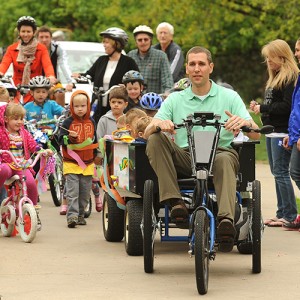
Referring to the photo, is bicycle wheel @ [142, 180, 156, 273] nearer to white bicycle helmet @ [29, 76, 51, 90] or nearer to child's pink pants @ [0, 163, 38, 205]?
child's pink pants @ [0, 163, 38, 205]

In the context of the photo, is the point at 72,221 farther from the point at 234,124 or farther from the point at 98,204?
the point at 234,124

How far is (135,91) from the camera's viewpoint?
1498cm

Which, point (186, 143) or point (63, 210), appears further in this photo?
point (63, 210)

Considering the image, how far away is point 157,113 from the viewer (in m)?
10.5

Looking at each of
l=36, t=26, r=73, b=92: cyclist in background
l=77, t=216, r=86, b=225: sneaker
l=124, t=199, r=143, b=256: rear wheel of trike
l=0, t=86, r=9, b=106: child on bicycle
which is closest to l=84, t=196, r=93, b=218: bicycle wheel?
l=77, t=216, r=86, b=225: sneaker

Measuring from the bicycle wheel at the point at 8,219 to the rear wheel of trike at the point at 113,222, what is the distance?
3.04 ft

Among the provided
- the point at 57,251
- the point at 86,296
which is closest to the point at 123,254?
the point at 57,251

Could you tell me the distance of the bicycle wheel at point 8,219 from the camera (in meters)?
12.4

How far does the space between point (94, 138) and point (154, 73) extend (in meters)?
4.12

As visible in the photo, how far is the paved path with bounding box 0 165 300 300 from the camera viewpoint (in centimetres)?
912

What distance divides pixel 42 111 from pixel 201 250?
24.2 ft

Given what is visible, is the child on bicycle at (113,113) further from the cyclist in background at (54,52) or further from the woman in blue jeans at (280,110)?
the cyclist in background at (54,52)

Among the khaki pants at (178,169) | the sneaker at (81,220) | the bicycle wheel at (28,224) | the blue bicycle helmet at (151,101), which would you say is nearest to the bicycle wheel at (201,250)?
the khaki pants at (178,169)

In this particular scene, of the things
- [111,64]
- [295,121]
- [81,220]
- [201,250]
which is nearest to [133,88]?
[81,220]
